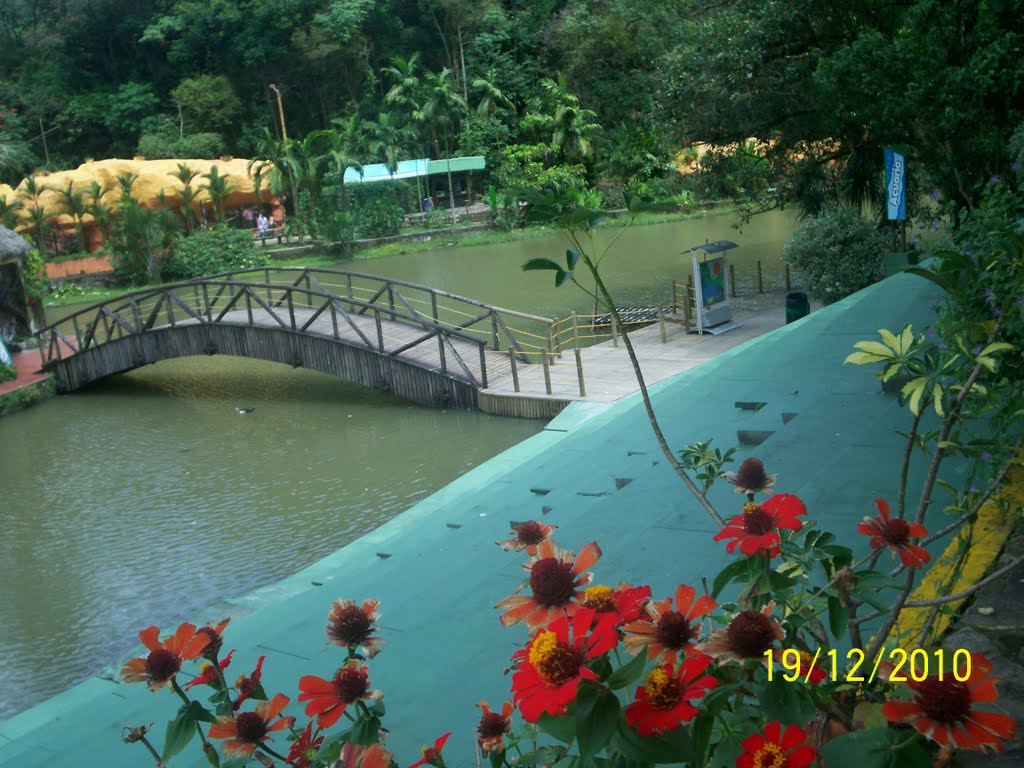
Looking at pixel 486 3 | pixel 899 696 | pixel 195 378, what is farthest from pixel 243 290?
pixel 486 3

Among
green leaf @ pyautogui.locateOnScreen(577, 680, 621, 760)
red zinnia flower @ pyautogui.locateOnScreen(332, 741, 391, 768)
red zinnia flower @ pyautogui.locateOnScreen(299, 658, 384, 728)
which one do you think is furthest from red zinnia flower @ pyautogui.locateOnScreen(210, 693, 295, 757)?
green leaf @ pyautogui.locateOnScreen(577, 680, 621, 760)

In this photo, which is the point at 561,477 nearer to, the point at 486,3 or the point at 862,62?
the point at 862,62

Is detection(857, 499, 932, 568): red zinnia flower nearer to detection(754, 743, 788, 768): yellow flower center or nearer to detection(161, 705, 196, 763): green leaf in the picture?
detection(754, 743, 788, 768): yellow flower center

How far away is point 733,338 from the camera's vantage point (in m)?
16.3

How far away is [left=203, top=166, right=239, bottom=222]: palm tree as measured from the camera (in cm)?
3841

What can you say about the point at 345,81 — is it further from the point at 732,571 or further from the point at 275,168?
the point at 732,571

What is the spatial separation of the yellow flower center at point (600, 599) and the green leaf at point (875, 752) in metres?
0.49

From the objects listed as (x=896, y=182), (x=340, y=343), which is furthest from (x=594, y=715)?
(x=340, y=343)

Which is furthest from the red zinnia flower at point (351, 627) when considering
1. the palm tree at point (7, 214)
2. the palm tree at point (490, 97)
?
the palm tree at point (490, 97)

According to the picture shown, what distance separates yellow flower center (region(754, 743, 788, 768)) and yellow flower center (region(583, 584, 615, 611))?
42cm

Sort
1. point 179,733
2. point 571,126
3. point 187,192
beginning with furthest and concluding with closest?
point 571,126 < point 187,192 < point 179,733

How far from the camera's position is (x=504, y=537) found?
6.59 metres

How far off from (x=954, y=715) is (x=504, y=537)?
5020mm
